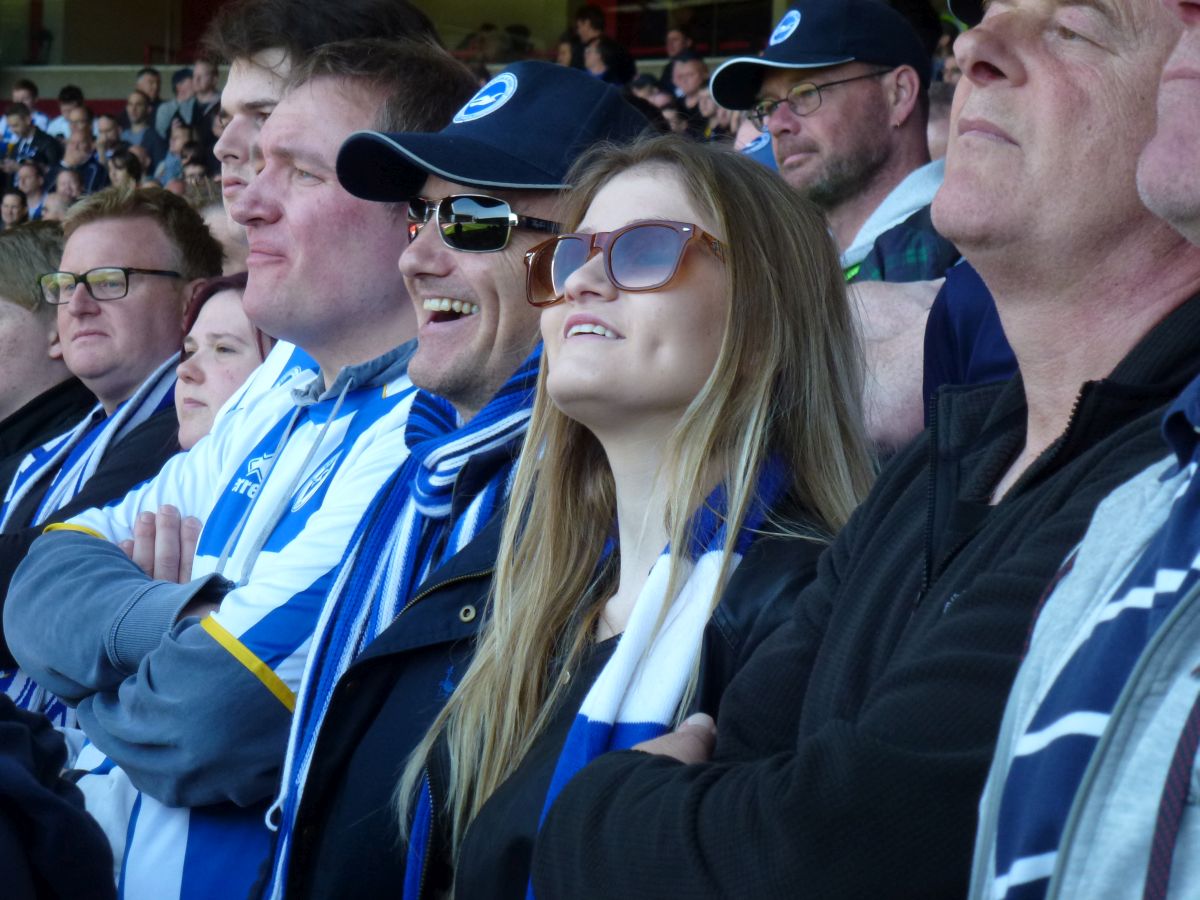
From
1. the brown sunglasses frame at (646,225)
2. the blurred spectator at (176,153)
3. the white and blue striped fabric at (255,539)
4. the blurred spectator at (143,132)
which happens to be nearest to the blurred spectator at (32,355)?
the white and blue striped fabric at (255,539)

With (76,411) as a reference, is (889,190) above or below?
above

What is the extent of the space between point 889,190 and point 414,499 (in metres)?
2.33

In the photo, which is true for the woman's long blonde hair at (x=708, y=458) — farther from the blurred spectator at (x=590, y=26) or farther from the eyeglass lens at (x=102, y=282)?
the blurred spectator at (x=590, y=26)

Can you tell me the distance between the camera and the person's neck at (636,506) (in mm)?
2182

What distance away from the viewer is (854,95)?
4527 mm

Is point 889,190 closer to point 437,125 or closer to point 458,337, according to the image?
point 437,125

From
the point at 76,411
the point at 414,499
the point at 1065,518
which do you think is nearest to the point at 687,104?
the point at 76,411

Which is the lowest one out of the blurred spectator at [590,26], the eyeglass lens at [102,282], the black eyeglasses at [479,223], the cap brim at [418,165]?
the eyeglass lens at [102,282]

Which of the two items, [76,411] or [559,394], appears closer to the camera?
[559,394]

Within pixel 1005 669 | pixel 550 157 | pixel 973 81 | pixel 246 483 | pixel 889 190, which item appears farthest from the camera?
pixel 889 190

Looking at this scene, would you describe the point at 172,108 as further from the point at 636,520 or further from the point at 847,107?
the point at 636,520

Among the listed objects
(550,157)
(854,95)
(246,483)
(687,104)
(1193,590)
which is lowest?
(246,483)

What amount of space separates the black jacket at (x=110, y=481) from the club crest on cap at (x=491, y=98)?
1699 millimetres

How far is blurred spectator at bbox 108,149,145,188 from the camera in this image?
1437 cm
